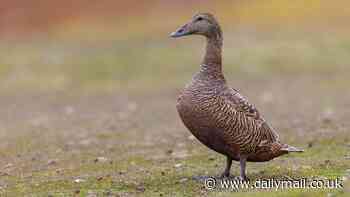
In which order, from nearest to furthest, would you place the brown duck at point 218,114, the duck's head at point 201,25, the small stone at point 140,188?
the brown duck at point 218,114
the small stone at point 140,188
the duck's head at point 201,25

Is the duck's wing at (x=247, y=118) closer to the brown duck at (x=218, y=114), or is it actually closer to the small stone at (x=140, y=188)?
the brown duck at (x=218, y=114)

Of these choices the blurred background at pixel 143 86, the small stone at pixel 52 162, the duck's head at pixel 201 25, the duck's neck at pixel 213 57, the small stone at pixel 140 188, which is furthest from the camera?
the small stone at pixel 52 162

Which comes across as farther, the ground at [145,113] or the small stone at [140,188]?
the ground at [145,113]

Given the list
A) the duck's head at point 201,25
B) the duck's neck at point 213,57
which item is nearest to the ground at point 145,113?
the duck's neck at point 213,57

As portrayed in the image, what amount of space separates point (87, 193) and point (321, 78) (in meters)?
19.7

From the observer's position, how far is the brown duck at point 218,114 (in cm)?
1041

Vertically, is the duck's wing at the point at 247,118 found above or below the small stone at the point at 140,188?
above

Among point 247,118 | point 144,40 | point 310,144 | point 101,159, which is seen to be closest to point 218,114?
point 247,118

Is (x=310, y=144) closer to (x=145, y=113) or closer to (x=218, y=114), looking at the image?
(x=218, y=114)

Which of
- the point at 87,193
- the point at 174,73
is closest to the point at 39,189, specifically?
the point at 87,193

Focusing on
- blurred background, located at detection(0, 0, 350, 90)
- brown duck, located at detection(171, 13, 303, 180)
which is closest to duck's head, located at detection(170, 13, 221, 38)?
brown duck, located at detection(171, 13, 303, 180)

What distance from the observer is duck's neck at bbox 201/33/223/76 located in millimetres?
10906

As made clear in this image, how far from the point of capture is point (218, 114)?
10406 millimetres

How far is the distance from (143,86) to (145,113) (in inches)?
258
